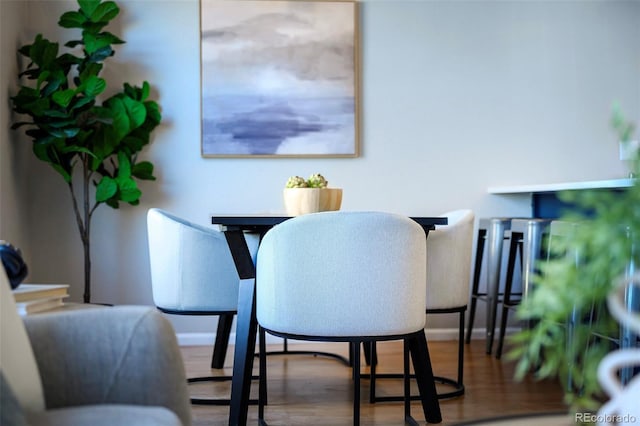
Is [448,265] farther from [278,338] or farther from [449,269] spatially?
[278,338]

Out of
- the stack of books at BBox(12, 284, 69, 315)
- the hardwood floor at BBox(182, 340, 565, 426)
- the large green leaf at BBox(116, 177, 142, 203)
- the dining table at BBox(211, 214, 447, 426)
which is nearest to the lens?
the stack of books at BBox(12, 284, 69, 315)

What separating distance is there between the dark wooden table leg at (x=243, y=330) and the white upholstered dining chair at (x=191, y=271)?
329 millimetres

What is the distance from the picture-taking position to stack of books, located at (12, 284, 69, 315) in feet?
5.65

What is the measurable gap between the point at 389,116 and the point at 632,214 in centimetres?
403

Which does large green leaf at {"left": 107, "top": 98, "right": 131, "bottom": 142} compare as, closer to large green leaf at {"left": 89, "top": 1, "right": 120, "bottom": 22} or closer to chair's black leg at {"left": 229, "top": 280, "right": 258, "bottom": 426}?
large green leaf at {"left": 89, "top": 1, "right": 120, "bottom": 22}

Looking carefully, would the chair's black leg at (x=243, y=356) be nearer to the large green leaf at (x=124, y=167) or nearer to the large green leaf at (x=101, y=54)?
the large green leaf at (x=124, y=167)

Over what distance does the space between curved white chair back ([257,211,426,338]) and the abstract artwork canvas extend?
2228 millimetres

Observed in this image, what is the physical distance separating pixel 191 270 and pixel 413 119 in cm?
221

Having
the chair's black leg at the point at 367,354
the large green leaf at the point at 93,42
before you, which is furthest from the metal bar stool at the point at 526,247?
the large green leaf at the point at 93,42

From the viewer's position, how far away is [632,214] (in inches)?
32.8

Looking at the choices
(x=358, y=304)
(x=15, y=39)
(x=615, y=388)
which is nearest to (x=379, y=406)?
(x=358, y=304)

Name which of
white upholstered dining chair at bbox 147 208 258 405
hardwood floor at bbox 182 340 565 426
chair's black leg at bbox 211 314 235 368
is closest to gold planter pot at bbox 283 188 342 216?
white upholstered dining chair at bbox 147 208 258 405

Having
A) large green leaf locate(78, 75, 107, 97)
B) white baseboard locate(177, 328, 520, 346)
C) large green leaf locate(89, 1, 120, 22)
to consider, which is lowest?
white baseboard locate(177, 328, 520, 346)

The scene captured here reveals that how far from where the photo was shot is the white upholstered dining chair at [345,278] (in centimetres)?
247
